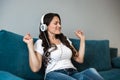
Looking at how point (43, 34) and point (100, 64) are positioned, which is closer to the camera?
point (43, 34)

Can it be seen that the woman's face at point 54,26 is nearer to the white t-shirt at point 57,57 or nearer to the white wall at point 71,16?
the white t-shirt at point 57,57

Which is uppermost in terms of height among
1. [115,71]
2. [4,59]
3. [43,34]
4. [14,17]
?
[14,17]

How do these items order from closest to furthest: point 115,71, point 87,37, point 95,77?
point 95,77 < point 115,71 < point 87,37

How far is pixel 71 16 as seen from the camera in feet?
9.77

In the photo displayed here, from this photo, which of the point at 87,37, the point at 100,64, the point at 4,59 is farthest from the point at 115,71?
the point at 4,59

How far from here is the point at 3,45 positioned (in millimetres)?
2033

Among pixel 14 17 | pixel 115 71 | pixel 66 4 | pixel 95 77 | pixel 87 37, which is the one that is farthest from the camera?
pixel 87 37

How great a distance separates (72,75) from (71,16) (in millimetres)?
1042

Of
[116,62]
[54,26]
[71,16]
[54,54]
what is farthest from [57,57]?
[116,62]

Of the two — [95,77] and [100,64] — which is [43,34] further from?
[100,64]

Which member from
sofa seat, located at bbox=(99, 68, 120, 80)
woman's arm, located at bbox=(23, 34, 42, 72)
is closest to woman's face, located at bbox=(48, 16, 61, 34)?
woman's arm, located at bbox=(23, 34, 42, 72)

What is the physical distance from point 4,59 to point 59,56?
1.66ft

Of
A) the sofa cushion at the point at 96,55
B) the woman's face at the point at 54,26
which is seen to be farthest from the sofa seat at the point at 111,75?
the woman's face at the point at 54,26

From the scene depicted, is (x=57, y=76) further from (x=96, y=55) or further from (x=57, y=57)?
(x=96, y=55)
